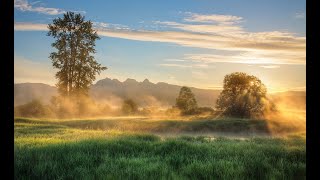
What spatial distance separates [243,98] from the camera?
3384cm

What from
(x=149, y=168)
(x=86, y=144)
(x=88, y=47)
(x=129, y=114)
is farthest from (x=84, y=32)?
(x=149, y=168)

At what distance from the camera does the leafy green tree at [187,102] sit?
3019cm

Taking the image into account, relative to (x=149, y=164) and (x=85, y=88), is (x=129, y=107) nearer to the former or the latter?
(x=85, y=88)

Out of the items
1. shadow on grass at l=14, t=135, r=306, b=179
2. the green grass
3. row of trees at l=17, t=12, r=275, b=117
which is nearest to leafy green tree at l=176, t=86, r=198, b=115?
row of trees at l=17, t=12, r=275, b=117

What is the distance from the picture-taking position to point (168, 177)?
7852 mm

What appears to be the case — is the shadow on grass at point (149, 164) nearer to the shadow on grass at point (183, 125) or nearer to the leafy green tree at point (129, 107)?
the shadow on grass at point (183, 125)

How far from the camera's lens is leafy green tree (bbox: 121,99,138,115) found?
30.8m

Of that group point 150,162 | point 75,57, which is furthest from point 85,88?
point 150,162

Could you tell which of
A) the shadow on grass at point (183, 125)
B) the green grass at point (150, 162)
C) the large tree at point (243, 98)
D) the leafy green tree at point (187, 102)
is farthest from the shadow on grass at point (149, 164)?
the large tree at point (243, 98)

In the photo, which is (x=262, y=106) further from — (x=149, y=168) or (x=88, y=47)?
(x=149, y=168)

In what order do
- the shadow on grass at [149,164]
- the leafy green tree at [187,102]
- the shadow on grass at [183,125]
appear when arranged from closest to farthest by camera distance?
the shadow on grass at [149,164]
the shadow on grass at [183,125]
the leafy green tree at [187,102]

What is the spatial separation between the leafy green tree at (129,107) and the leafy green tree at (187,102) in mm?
3547

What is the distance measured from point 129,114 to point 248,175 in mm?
22332
